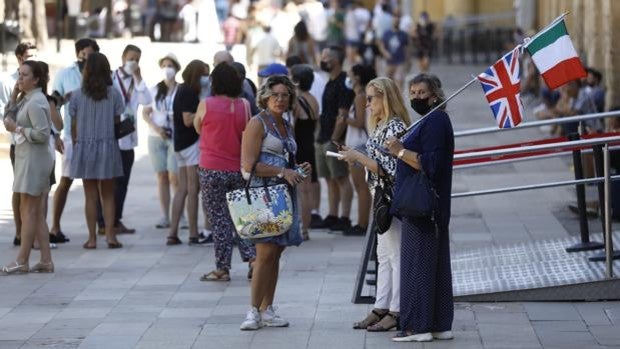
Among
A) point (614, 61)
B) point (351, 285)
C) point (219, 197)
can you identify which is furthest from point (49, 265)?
Result: point (614, 61)

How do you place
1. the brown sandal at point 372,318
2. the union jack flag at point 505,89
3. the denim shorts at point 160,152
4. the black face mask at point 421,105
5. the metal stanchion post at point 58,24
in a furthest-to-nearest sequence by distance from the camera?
Answer: the metal stanchion post at point 58,24 → the denim shorts at point 160,152 → the brown sandal at point 372,318 → the union jack flag at point 505,89 → the black face mask at point 421,105

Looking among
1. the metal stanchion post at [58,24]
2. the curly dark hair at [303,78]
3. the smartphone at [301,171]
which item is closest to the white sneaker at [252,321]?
the smartphone at [301,171]

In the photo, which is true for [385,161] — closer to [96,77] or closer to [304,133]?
[96,77]

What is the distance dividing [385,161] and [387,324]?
3.45 ft

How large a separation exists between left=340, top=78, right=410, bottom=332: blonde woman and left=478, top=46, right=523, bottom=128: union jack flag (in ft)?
1.83

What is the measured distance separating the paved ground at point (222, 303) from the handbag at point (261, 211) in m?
0.68

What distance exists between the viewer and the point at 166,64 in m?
15.2

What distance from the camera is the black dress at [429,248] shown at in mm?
9609

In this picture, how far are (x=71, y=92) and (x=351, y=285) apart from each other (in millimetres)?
3461

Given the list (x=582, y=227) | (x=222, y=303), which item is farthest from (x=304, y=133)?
(x=222, y=303)

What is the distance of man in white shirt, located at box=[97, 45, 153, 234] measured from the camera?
1523cm

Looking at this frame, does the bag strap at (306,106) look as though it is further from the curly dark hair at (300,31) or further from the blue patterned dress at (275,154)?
the curly dark hair at (300,31)

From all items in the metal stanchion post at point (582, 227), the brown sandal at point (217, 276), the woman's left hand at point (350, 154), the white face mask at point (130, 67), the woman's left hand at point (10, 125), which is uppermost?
the white face mask at point (130, 67)

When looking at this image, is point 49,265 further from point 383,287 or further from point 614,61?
point 614,61
